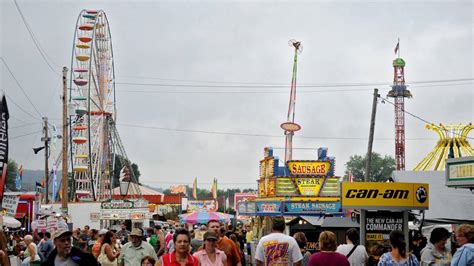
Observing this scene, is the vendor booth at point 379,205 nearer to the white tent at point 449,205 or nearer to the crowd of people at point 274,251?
the white tent at point 449,205

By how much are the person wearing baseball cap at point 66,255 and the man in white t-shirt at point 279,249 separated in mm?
2670

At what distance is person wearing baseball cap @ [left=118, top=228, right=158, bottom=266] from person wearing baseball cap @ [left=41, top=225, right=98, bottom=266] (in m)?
4.17

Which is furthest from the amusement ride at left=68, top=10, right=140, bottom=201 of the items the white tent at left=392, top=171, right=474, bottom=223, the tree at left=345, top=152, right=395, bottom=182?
the tree at left=345, top=152, right=395, bottom=182

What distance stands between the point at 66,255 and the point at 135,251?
4.35 meters

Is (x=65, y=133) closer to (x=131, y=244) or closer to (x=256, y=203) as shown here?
(x=256, y=203)

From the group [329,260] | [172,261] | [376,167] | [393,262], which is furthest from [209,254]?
[376,167]

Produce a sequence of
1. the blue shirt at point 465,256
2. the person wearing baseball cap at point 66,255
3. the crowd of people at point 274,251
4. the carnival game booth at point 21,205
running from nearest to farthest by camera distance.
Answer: the person wearing baseball cap at point 66,255
the crowd of people at point 274,251
the blue shirt at point 465,256
the carnival game booth at point 21,205

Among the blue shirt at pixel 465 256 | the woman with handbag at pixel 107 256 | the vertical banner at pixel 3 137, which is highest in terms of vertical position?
the vertical banner at pixel 3 137

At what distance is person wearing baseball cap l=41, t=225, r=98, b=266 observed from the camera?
7.89 m

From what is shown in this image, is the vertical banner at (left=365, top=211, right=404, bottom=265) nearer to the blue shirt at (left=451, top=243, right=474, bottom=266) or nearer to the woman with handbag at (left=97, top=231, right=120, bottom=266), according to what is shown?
the woman with handbag at (left=97, top=231, right=120, bottom=266)

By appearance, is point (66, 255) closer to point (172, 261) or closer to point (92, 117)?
point (172, 261)

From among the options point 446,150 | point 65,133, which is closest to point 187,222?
point 65,133

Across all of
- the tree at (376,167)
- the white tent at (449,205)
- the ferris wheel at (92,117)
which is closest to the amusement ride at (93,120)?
the ferris wheel at (92,117)

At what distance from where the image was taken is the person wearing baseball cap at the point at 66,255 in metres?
7.89
